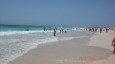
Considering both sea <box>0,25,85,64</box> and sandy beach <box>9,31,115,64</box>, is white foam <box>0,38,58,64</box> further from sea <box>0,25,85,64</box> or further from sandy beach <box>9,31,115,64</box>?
sandy beach <box>9,31,115,64</box>

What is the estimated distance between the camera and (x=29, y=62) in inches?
454

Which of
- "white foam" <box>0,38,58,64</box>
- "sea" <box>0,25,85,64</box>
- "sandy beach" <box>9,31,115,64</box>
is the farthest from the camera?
"sea" <box>0,25,85,64</box>

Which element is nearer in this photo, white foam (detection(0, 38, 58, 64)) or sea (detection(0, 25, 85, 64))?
white foam (detection(0, 38, 58, 64))

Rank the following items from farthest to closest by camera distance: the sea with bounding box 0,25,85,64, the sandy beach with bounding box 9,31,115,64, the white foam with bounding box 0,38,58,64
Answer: the sea with bounding box 0,25,85,64 < the white foam with bounding box 0,38,58,64 < the sandy beach with bounding box 9,31,115,64

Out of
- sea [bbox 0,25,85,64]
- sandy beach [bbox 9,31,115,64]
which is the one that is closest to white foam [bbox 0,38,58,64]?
sea [bbox 0,25,85,64]

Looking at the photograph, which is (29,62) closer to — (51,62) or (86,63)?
(51,62)

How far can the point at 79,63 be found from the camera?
11.4m

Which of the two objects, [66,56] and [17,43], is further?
[17,43]

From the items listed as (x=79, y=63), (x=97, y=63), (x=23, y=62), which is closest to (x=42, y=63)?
(x=23, y=62)

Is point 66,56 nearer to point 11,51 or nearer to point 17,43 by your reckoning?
point 11,51

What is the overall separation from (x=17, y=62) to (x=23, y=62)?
1.12ft

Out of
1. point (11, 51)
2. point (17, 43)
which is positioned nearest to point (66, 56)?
point (11, 51)

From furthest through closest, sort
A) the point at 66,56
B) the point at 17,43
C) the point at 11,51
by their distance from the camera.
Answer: the point at 17,43 → the point at 11,51 → the point at 66,56

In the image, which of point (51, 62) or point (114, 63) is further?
point (51, 62)
